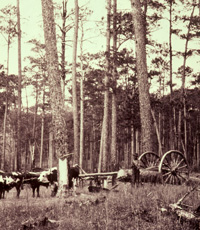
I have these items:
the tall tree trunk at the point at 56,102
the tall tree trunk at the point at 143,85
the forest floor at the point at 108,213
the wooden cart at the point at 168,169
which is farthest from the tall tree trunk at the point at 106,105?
the forest floor at the point at 108,213

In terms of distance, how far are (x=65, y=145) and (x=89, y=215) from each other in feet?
13.0

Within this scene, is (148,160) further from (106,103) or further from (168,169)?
(106,103)

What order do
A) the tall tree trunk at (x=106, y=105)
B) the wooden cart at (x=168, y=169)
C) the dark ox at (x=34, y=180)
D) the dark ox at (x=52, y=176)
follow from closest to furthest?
1. the wooden cart at (x=168, y=169)
2. the dark ox at (x=34, y=180)
3. the dark ox at (x=52, y=176)
4. the tall tree trunk at (x=106, y=105)

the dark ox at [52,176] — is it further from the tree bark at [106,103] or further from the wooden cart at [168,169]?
the tree bark at [106,103]

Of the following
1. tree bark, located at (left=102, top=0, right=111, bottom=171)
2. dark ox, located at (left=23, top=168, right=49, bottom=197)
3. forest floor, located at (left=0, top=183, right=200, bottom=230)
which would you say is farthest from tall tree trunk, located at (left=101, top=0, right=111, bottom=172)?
forest floor, located at (left=0, top=183, right=200, bottom=230)

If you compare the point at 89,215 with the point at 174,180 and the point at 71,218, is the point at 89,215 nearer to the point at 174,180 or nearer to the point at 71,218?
the point at 71,218

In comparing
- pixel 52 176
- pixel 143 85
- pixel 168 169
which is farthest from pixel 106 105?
pixel 168 169

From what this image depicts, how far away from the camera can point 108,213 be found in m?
7.56

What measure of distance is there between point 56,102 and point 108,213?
4.83 meters

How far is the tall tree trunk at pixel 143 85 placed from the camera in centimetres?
1293

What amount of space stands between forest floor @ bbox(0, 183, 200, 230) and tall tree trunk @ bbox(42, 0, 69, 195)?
69.6 inches

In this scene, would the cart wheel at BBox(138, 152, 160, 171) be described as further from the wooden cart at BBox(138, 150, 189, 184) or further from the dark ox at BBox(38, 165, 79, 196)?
the dark ox at BBox(38, 165, 79, 196)

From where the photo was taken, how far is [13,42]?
31562 mm

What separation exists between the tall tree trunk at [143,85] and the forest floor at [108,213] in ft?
11.3
